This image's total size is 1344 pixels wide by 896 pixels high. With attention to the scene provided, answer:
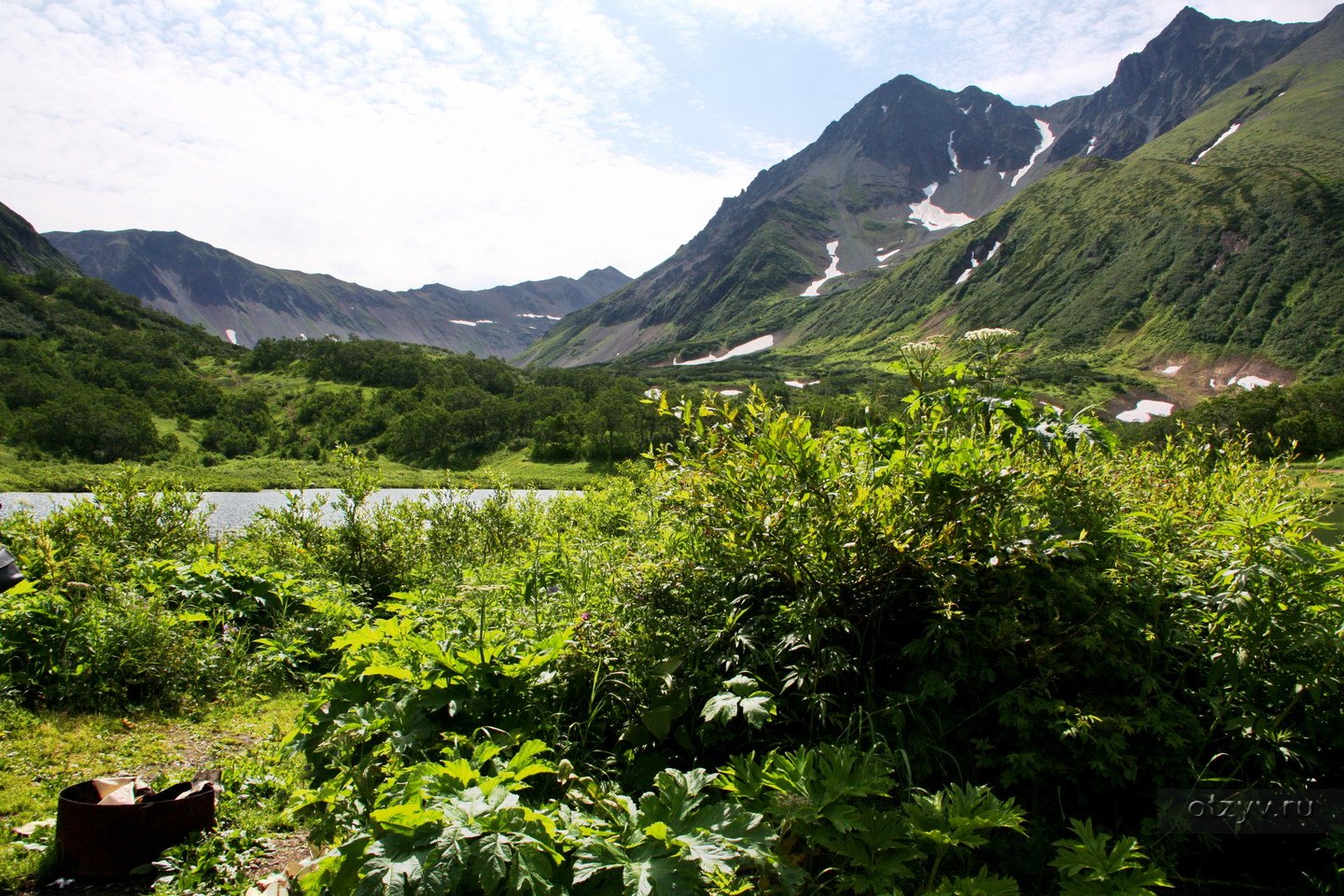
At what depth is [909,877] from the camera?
2.19 m

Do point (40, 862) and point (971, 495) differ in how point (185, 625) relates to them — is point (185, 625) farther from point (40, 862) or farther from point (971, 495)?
point (971, 495)

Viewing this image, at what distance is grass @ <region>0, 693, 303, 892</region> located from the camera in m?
3.88

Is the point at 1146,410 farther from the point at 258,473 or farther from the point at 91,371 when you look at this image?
the point at 91,371

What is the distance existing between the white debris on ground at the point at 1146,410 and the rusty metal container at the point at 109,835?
13994 cm

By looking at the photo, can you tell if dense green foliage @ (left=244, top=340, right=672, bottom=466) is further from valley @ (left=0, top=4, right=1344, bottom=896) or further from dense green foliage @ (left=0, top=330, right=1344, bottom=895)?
dense green foliage @ (left=0, top=330, right=1344, bottom=895)

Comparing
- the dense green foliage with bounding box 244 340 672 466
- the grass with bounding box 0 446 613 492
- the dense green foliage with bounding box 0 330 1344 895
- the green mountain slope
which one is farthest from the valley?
the green mountain slope

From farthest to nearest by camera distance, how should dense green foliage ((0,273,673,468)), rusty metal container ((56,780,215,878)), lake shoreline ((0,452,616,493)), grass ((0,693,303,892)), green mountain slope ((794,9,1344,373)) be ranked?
green mountain slope ((794,9,1344,373)) < dense green foliage ((0,273,673,468)) < lake shoreline ((0,452,616,493)) < grass ((0,693,303,892)) < rusty metal container ((56,780,215,878))

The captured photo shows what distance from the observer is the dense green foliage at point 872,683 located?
2.22 metres

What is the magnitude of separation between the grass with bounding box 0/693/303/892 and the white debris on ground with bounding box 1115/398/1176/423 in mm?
138870

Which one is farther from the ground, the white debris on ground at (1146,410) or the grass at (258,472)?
the white debris on ground at (1146,410)

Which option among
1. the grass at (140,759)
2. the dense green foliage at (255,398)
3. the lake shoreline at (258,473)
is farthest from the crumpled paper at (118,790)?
the dense green foliage at (255,398)

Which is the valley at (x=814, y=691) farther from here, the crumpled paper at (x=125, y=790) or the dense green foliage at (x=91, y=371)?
the dense green foliage at (x=91, y=371)

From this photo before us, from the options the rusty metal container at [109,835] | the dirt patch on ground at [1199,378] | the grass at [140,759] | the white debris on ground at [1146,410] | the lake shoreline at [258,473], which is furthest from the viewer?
the dirt patch on ground at [1199,378]

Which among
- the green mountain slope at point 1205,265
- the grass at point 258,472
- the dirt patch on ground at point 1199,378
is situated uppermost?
the green mountain slope at point 1205,265
